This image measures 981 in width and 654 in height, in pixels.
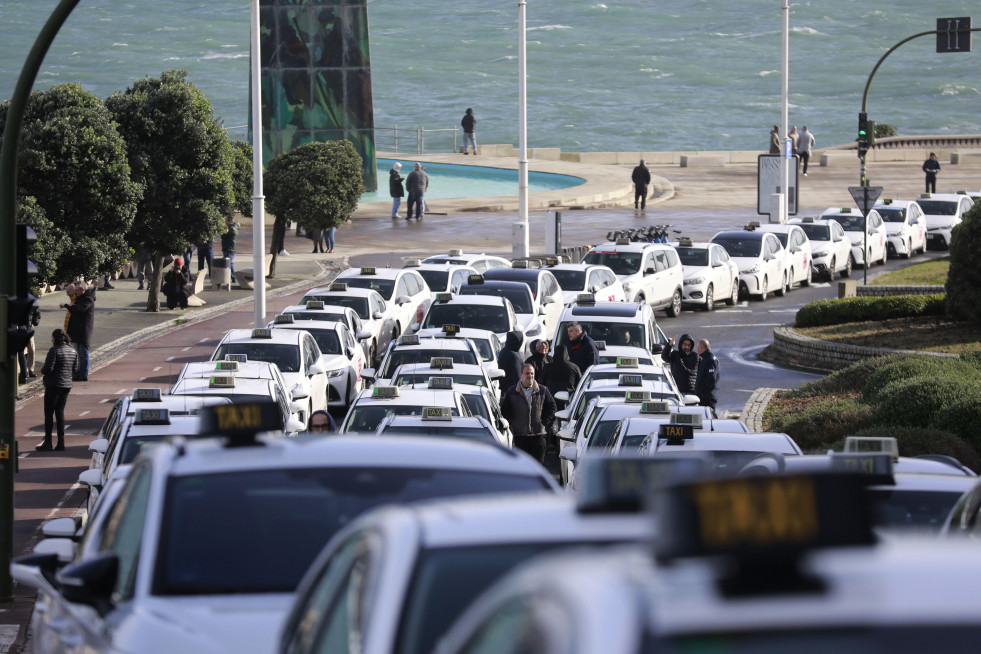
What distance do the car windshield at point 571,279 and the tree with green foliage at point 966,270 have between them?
775 cm

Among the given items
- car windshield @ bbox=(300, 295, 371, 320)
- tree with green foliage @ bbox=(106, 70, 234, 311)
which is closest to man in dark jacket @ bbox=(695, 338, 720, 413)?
car windshield @ bbox=(300, 295, 371, 320)

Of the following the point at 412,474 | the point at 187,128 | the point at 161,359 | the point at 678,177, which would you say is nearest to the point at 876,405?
the point at 412,474

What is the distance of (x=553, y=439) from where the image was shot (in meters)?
20.7

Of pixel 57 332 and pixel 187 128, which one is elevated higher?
pixel 187 128

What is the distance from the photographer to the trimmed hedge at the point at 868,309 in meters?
26.6

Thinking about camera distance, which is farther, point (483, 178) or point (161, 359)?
point (483, 178)

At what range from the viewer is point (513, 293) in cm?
2681

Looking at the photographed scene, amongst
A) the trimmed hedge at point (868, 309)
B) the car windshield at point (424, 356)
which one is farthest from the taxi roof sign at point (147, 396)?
the trimmed hedge at point (868, 309)

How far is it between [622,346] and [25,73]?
1266 centimetres

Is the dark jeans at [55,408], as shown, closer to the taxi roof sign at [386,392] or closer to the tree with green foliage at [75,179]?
the taxi roof sign at [386,392]

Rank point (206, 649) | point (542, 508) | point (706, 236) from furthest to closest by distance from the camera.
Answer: point (706, 236)
point (206, 649)
point (542, 508)

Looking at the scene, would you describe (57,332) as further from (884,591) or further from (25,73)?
(884,591)

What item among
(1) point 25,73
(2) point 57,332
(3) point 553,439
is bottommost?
(3) point 553,439

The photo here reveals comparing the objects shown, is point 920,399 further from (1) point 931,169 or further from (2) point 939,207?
(1) point 931,169
